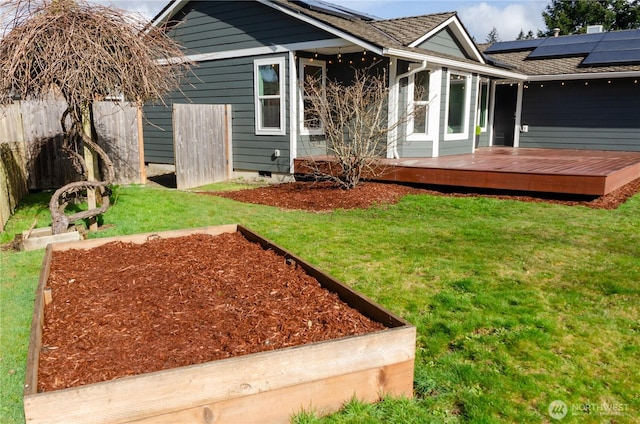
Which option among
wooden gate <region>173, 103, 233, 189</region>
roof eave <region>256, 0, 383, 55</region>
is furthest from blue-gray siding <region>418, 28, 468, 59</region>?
wooden gate <region>173, 103, 233, 189</region>

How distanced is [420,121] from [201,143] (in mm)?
5070

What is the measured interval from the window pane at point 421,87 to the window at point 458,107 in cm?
104

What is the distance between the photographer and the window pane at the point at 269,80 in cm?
1131

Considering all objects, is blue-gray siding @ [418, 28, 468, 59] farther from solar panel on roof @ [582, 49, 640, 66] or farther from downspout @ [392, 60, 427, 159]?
solar panel on roof @ [582, 49, 640, 66]

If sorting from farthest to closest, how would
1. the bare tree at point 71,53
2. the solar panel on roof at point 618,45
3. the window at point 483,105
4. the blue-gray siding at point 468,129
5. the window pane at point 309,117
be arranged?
the window at point 483,105 → the solar panel on roof at point 618,45 → the blue-gray siding at point 468,129 → the window pane at point 309,117 → the bare tree at point 71,53

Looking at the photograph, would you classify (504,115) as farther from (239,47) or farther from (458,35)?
(239,47)

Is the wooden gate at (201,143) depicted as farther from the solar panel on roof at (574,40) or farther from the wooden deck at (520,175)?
the solar panel on roof at (574,40)

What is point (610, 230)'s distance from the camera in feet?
20.2

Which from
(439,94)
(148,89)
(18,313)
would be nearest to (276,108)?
(439,94)

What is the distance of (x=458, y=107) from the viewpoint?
40.6ft

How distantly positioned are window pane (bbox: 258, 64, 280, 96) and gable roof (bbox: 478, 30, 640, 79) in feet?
20.2

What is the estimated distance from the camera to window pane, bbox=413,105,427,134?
36.3 feet

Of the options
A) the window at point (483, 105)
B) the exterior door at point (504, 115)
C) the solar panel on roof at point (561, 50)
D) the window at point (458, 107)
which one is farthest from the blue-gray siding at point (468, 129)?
the solar panel on roof at point (561, 50)

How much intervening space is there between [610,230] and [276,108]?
755 cm
